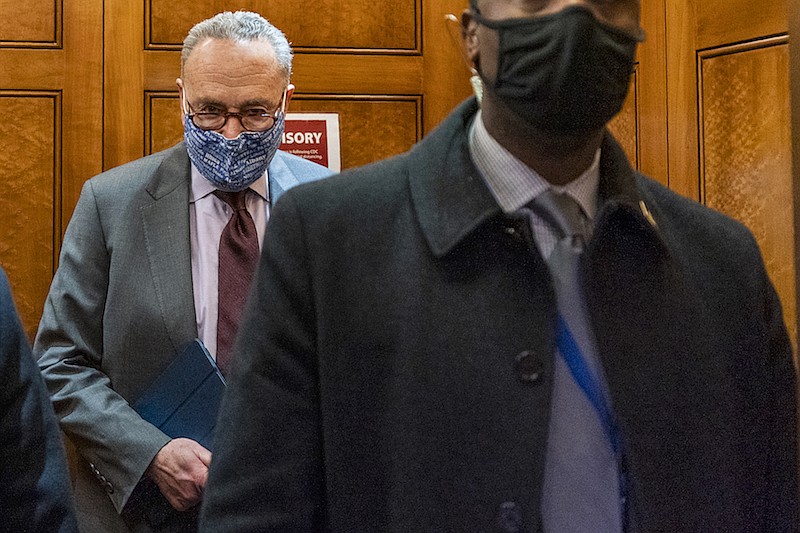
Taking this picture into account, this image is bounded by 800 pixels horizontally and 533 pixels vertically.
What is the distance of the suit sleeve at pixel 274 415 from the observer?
1213mm

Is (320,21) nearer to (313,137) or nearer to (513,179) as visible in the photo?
(313,137)

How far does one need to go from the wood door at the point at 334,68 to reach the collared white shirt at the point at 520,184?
220 cm

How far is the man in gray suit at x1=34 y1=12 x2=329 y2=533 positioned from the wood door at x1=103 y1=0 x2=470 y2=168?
0.97 meters

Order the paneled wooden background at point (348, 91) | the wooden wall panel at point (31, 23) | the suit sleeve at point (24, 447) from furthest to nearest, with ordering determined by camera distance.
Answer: the wooden wall panel at point (31, 23)
the paneled wooden background at point (348, 91)
the suit sleeve at point (24, 447)

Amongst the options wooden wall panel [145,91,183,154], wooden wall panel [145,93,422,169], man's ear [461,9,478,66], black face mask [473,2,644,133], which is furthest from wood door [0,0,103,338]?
black face mask [473,2,644,133]

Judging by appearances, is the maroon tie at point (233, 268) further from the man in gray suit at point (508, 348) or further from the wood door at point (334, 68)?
the wood door at point (334, 68)

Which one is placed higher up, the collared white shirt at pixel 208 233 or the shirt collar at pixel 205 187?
the shirt collar at pixel 205 187

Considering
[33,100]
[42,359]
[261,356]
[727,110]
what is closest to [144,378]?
[42,359]

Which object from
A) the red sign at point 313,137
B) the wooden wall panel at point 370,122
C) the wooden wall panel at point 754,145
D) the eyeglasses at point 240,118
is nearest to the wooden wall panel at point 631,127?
the wooden wall panel at point 754,145

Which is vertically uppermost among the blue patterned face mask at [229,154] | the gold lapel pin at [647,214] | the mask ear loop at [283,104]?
the mask ear loop at [283,104]

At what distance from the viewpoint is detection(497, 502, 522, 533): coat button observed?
119 centimetres

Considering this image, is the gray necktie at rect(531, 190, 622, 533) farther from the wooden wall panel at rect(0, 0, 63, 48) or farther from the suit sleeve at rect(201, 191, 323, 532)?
the wooden wall panel at rect(0, 0, 63, 48)

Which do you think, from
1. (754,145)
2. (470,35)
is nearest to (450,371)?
(470,35)

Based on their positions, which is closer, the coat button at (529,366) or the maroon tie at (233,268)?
the coat button at (529,366)
